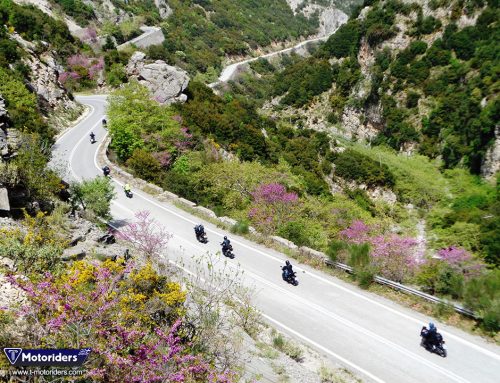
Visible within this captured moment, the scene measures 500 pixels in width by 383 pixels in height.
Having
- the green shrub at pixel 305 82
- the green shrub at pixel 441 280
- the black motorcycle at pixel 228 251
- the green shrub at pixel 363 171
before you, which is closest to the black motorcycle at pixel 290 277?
the black motorcycle at pixel 228 251

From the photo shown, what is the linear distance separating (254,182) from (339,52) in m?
54.0

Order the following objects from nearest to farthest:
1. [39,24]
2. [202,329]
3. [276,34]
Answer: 1. [202,329]
2. [39,24]
3. [276,34]

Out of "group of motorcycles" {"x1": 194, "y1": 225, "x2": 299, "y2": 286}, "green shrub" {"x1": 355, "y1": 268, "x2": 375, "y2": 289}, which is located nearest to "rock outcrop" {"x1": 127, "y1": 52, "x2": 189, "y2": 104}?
"group of motorcycles" {"x1": 194, "y1": 225, "x2": 299, "y2": 286}

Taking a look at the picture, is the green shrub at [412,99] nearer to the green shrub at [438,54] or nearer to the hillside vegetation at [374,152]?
the hillside vegetation at [374,152]

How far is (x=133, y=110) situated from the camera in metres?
31.5

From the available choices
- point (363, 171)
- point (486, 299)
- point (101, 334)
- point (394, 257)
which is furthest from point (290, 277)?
point (363, 171)

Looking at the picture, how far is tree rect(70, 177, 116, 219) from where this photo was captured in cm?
1767

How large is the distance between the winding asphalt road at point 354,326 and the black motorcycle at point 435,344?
133 millimetres

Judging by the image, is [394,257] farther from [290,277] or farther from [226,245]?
[226,245]

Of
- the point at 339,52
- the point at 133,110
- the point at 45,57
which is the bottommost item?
the point at 133,110

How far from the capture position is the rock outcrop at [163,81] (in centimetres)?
4022

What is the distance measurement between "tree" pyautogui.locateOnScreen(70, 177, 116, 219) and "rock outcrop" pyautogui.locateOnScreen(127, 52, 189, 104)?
22.1 metres

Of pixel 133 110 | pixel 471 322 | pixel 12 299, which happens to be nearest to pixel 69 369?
pixel 12 299

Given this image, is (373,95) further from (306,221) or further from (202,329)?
(202,329)
